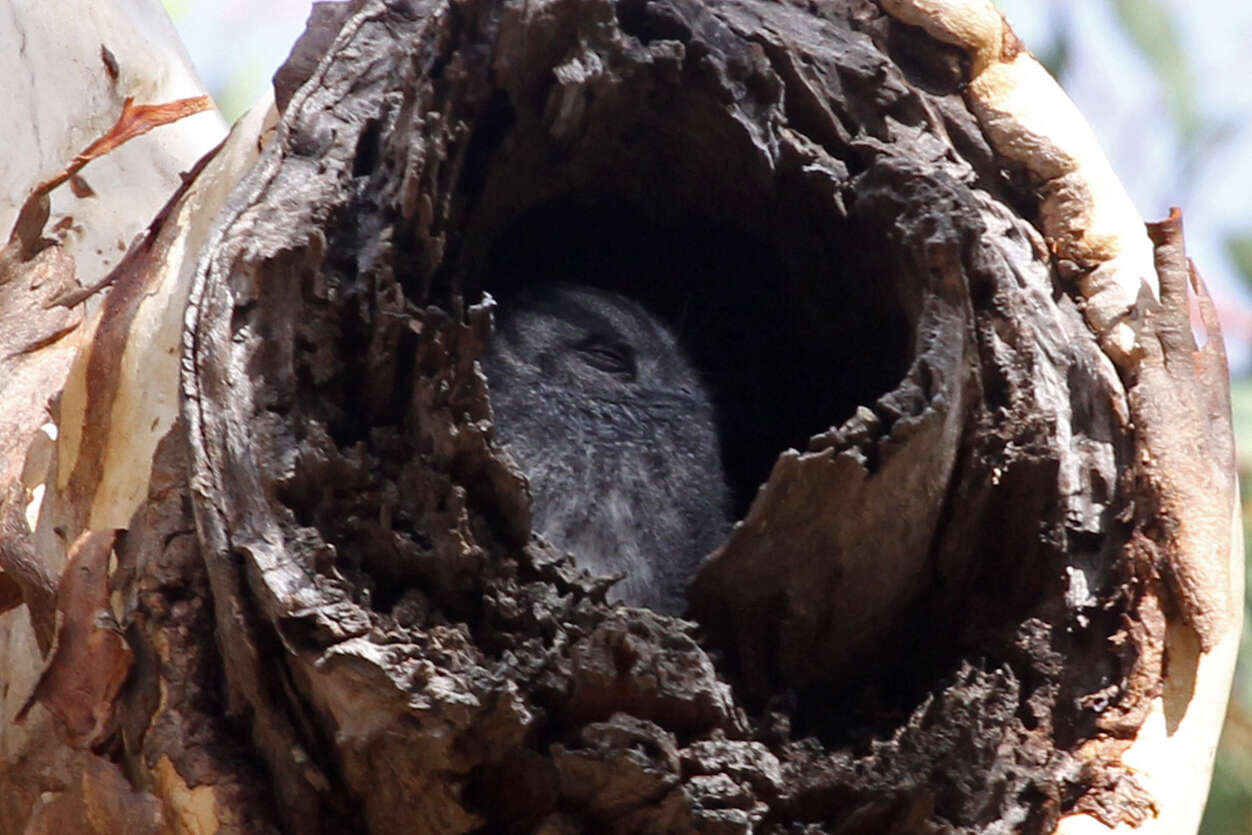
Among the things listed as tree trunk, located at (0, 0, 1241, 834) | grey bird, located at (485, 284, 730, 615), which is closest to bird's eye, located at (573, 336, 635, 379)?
grey bird, located at (485, 284, 730, 615)

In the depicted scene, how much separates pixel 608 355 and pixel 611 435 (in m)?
0.10

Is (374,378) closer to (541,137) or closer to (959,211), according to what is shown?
(541,137)

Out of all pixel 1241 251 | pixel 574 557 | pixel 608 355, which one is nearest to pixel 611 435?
pixel 608 355

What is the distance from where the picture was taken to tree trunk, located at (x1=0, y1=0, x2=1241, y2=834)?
2.43 ft

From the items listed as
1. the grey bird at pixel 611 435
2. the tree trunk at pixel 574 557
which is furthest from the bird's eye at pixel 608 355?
the tree trunk at pixel 574 557

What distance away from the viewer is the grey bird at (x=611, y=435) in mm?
1091

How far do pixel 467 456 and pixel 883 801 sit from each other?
0.98 ft

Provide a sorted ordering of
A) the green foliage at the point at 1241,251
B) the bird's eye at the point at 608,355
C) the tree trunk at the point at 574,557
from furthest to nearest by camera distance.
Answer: the green foliage at the point at 1241,251 < the bird's eye at the point at 608,355 < the tree trunk at the point at 574,557

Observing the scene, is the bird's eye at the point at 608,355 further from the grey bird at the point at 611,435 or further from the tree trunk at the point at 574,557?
the tree trunk at the point at 574,557

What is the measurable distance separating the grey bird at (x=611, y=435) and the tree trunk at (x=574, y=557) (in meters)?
0.12

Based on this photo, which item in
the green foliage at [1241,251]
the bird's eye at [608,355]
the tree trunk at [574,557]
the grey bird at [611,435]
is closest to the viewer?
the tree trunk at [574,557]

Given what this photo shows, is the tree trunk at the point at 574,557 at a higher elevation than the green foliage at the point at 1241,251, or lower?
lower

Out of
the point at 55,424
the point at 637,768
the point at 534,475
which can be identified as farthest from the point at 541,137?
the point at 637,768

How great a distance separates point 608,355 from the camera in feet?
4.15
